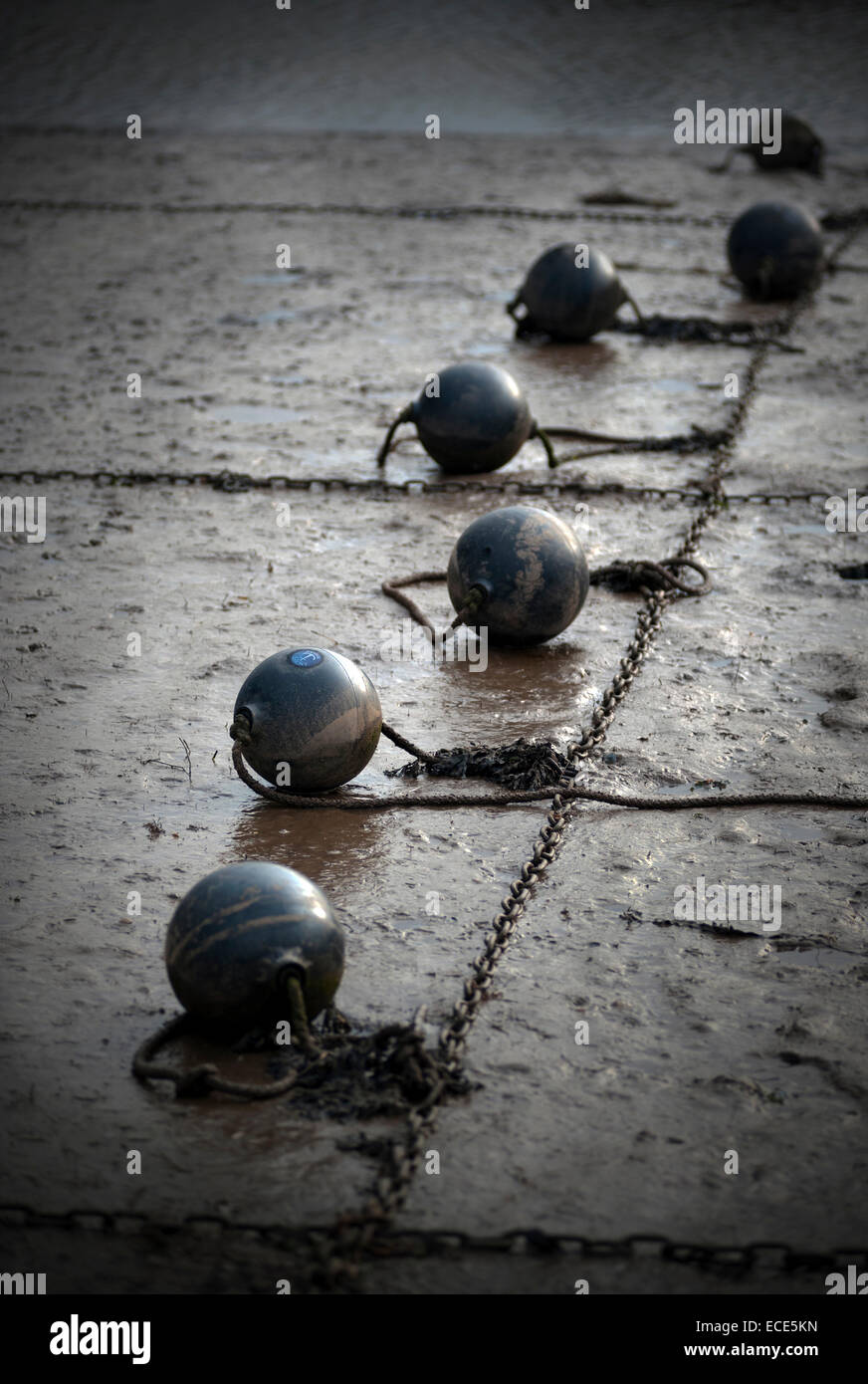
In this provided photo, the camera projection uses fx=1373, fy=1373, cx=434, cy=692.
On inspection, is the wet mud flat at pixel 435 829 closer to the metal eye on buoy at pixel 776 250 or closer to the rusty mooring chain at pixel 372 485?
the rusty mooring chain at pixel 372 485

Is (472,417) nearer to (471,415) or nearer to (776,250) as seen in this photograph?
(471,415)

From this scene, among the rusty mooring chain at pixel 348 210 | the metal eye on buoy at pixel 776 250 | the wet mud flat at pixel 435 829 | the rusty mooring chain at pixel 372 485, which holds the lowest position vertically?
the wet mud flat at pixel 435 829

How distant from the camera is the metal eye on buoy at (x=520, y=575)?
5496mm

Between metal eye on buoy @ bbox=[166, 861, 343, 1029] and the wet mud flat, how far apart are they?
172 mm

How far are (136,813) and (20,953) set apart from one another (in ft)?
2.58

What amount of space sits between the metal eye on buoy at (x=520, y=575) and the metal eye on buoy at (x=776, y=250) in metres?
7.17

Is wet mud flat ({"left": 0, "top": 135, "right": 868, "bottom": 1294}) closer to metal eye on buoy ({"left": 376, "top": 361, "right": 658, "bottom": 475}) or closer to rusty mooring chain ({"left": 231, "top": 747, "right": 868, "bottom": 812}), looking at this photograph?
rusty mooring chain ({"left": 231, "top": 747, "right": 868, "bottom": 812})

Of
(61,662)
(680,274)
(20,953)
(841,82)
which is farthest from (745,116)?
(20,953)

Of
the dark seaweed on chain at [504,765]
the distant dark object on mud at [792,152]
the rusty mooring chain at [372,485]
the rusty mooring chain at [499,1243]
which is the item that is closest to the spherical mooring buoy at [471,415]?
the rusty mooring chain at [372,485]

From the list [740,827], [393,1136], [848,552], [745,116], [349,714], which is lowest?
[393,1136]

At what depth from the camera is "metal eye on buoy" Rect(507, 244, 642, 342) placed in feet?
33.3

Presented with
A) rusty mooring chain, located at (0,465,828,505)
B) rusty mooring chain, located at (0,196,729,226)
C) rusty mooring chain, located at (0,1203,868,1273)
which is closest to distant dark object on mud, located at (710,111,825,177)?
rusty mooring chain, located at (0,196,729,226)
